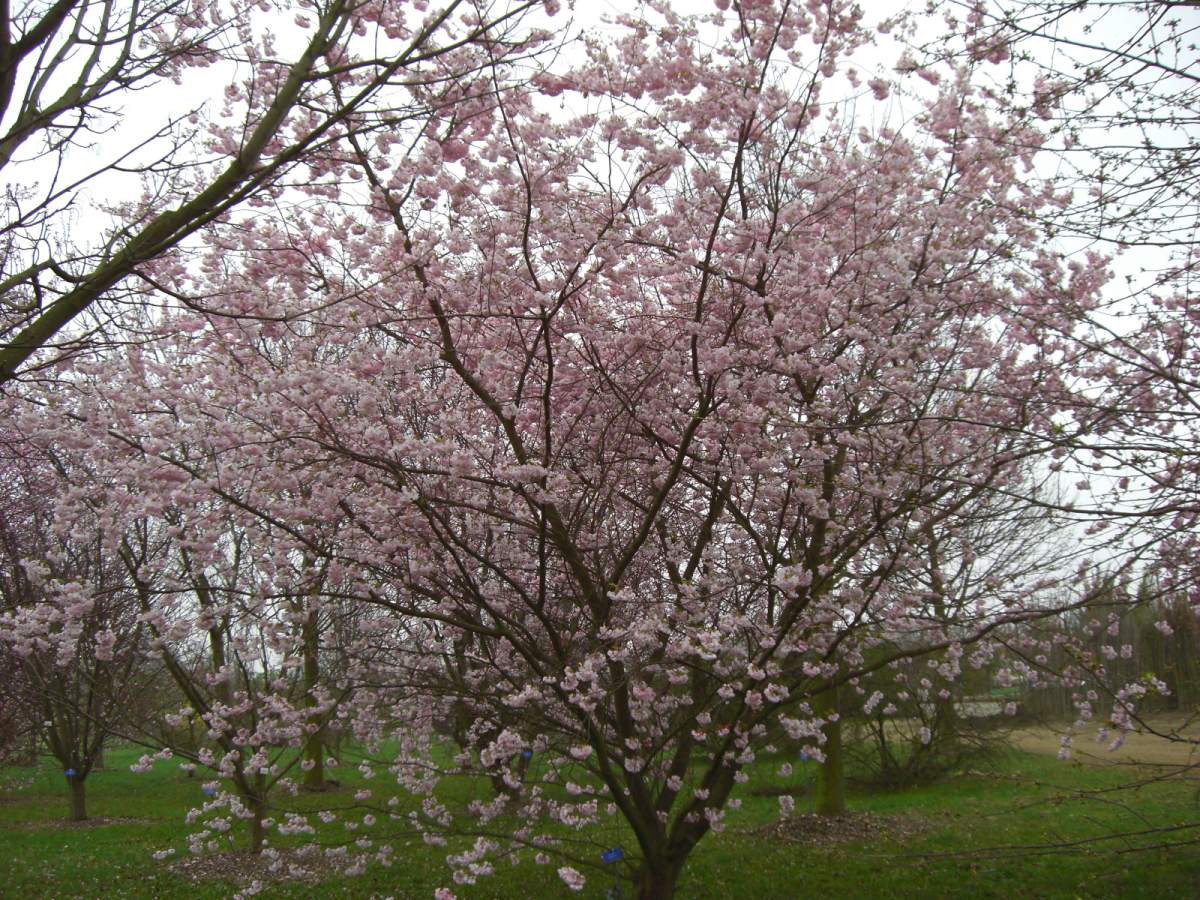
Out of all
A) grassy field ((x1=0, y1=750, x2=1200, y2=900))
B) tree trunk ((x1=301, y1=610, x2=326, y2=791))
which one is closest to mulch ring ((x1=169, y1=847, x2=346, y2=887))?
grassy field ((x1=0, y1=750, x2=1200, y2=900))

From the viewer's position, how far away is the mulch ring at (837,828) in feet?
33.0

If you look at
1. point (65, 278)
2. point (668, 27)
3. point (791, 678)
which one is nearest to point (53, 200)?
point (65, 278)

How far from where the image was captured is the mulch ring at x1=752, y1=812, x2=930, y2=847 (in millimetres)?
10062

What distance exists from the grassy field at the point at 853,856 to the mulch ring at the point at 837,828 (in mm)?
31

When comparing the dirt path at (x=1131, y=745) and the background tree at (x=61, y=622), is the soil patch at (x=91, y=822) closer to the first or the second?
the background tree at (x=61, y=622)

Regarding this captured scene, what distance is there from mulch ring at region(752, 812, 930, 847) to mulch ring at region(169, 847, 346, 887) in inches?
202

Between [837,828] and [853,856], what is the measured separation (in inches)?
71.8

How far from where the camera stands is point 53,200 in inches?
149

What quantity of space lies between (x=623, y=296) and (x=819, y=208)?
1589mm

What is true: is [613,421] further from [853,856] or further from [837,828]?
[837,828]

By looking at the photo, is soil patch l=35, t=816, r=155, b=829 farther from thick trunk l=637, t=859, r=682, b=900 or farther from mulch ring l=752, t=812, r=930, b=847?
thick trunk l=637, t=859, r=682, b=900

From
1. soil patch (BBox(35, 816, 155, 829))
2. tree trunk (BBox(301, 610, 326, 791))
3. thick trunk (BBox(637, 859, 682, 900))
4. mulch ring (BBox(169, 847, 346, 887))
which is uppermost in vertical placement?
tree trunk (BBox(301, 610, 326, 791))

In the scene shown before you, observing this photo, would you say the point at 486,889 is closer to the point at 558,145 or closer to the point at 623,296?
the point at 623,296

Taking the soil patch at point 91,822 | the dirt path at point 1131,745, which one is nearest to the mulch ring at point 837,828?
the dirt path at point 1131,745
